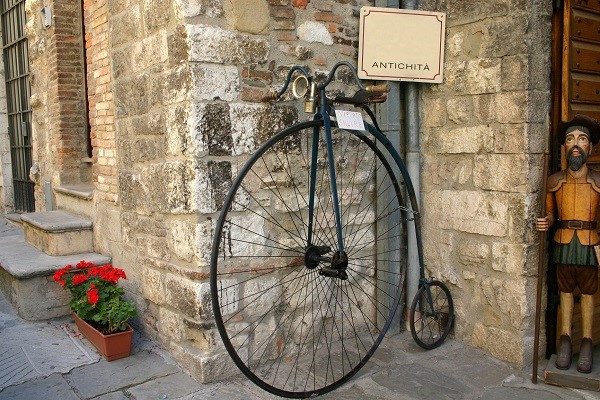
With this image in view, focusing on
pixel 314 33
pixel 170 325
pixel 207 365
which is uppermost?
pixel 314 33

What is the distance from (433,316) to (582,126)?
4.55 feet

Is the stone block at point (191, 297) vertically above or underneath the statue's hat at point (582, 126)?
underneath

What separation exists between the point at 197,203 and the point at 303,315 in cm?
101

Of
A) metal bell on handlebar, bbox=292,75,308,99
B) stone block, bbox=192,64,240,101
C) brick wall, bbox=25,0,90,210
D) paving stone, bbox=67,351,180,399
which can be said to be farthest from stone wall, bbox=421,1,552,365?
brick wall, bbox=25,0,90,210

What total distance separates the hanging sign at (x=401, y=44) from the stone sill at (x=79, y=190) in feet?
7.85

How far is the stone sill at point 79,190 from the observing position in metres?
4.49

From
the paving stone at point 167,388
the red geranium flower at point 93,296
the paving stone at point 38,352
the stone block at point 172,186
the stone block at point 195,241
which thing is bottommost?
the paving stone at point 167,388

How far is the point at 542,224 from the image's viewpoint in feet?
9.71

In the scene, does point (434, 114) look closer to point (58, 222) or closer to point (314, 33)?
point (314, 33)

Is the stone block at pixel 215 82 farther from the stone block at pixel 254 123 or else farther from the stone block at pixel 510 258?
the stone block at pixel 510 258

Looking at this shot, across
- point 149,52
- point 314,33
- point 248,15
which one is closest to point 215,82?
point 248,15

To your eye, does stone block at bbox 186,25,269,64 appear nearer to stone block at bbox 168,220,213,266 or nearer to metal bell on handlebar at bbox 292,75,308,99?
metal bell on handlebar at bbox 292,75,308,99

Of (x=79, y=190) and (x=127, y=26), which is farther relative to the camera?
(x=79, y=190)

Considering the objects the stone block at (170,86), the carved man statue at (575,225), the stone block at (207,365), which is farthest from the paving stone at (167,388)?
the carved man statue at (575,225)
